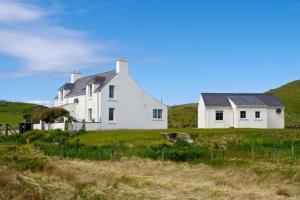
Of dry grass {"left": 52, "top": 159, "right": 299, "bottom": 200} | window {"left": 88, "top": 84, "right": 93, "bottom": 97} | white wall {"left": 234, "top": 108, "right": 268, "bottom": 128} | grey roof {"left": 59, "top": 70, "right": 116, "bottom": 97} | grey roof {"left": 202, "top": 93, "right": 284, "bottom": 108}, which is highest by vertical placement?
grey roof {"left": 59, "top": 70, "right": 116, "bottom": 97}

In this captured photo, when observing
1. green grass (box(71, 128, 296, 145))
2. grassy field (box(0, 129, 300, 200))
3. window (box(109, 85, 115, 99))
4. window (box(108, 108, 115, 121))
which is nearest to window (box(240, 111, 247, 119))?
green grass (box(71, 128, 296, 145))

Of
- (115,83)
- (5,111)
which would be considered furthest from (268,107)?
(5,111)

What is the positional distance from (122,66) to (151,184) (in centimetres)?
4532

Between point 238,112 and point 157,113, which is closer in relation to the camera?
point 238,112

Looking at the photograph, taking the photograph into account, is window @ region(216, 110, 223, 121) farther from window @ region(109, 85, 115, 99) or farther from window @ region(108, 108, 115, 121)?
window @ region(109, 85, 115, 99)

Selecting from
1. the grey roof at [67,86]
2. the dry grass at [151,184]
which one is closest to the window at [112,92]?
the grey roof at [67,86]

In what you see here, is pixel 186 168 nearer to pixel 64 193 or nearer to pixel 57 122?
pixel 64 193

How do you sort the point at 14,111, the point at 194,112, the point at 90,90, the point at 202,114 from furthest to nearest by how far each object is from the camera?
the point at 14,111 < the point at 194,112 < the point at 202,114 < the point at 90,90

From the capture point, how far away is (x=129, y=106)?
69562mm

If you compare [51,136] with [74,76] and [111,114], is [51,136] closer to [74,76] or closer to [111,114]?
[111,114]

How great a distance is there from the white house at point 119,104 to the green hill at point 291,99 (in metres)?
30.8

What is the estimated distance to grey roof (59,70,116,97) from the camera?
69.9m

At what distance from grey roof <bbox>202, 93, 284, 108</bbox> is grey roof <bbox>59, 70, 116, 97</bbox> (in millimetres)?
12744

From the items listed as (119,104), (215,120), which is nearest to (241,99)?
(215,120)
